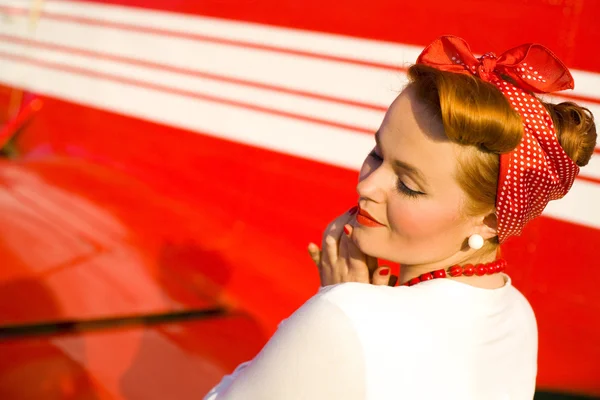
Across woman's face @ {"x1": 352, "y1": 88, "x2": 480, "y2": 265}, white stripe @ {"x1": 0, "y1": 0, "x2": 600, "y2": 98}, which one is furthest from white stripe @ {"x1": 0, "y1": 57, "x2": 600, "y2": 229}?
woman's face @ {"x1": 352, "y1": 88, "x2": 480, "y2": 265}

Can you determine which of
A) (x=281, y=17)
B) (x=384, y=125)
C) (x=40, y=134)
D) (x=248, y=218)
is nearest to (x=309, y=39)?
(x=281, y=17)

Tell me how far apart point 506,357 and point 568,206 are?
0.88m

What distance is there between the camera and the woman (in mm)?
838

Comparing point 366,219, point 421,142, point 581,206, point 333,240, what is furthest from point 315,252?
point 581,206

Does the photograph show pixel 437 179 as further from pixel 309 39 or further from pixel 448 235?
pixel 309 39

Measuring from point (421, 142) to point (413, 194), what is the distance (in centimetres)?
7

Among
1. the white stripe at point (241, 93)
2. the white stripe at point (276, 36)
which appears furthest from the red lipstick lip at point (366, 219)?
the white stripe at point (241, 93)

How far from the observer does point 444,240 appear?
1.01 meters

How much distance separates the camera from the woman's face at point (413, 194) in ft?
3.12

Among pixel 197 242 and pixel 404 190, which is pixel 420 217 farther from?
pixel 197 242

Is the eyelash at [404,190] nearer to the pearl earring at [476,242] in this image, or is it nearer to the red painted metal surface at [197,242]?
the pearl earring at [476,242]

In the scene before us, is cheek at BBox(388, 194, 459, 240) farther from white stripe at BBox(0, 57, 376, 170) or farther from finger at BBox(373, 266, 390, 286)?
white stripe at BBox(0, 57, 376, 170)

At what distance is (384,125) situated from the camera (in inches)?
40.0

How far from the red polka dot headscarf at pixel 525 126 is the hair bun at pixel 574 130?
0.09 ft
